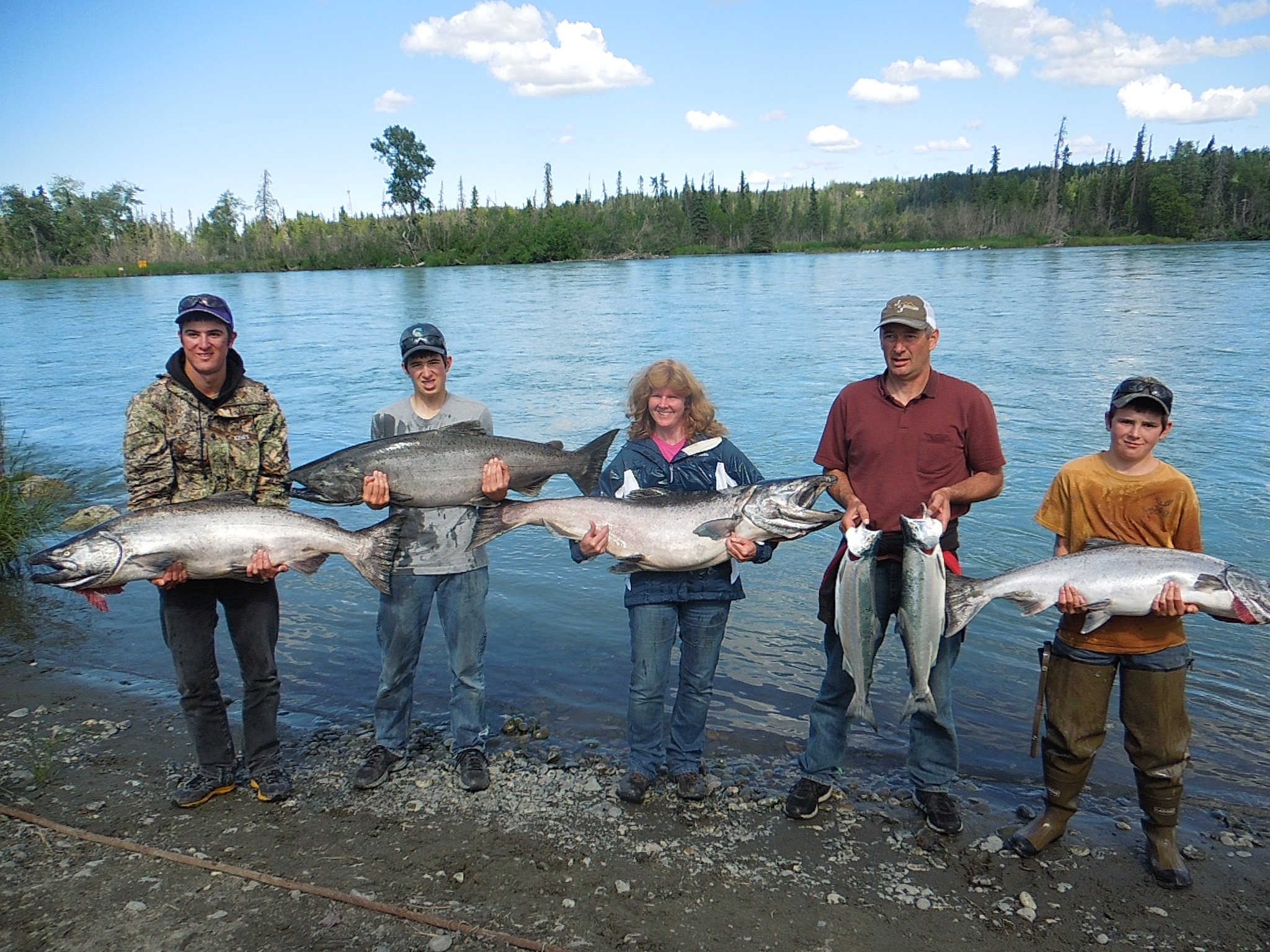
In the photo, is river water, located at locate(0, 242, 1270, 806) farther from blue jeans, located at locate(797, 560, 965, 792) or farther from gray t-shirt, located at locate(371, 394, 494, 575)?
gray t-shirt, located at locate(371, 394, 494, 575)

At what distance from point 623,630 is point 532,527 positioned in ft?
12.6

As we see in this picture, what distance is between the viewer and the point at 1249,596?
4012 millimetres

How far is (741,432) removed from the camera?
1733 centimetres

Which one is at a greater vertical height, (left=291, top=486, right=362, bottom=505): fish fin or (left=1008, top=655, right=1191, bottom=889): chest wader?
(left=291, top=486, right=362, bottom=505): fish fin

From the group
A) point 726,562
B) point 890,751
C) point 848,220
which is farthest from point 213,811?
point 848,220

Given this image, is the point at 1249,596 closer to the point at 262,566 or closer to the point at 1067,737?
the point at 1067,737

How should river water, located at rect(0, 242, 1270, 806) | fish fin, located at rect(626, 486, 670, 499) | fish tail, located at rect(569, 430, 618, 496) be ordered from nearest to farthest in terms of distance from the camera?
fish fin, located at rect(626, 486, 670, 499) → fish tail, located at rect(569, 430, 618, 496) → river water, located at rect(0, 242, 1270, 806)

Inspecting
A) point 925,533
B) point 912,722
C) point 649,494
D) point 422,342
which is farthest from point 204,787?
point 925,533

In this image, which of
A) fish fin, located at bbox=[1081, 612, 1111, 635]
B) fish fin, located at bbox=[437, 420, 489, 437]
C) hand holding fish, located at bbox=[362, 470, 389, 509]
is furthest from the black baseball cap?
fish fin, located at bbox=[1081, 612, 1111, 635]

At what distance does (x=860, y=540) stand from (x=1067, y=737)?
1.49 metres

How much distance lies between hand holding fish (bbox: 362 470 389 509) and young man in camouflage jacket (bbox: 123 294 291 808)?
49 cm

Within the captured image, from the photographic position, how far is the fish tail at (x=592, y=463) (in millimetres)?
5320

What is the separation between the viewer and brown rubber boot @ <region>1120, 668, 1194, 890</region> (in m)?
4.20

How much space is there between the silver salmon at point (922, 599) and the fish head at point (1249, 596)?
1.27 meters
